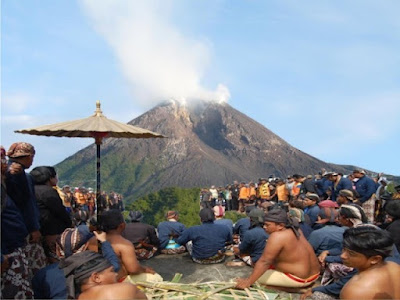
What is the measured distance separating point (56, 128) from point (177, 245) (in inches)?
161

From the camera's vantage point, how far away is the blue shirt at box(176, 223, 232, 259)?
796 cm

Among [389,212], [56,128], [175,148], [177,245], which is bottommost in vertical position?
[177,245]

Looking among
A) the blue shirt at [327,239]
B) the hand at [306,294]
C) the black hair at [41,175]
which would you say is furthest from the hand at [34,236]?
the blue shirt at [327,239]

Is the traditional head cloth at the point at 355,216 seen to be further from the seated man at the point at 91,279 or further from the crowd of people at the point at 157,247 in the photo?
the seated man at the point at 91,279

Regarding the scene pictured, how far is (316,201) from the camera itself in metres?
9.20

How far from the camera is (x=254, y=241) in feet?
23.9

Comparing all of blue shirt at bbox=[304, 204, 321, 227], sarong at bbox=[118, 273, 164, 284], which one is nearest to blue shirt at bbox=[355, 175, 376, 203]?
blue shirt at bbox=[304, 204, 321, 227]

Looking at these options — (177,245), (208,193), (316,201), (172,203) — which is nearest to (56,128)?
(177,245)

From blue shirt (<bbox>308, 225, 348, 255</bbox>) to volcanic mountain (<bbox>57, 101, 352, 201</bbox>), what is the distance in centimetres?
8615

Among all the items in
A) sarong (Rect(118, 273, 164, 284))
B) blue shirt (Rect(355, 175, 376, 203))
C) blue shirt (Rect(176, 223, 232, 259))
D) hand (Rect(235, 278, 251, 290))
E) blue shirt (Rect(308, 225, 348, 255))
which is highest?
blue shirt (Rect(355, 175, 376, 203))

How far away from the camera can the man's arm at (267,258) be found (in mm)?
5285

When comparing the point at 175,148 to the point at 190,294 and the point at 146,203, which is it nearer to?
the point at 146,203

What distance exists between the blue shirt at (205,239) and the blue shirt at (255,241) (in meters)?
0.79

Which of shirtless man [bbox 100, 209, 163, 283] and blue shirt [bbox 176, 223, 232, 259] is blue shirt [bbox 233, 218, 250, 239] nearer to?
blue shirt [bbox 176, 223, 232, 259]
